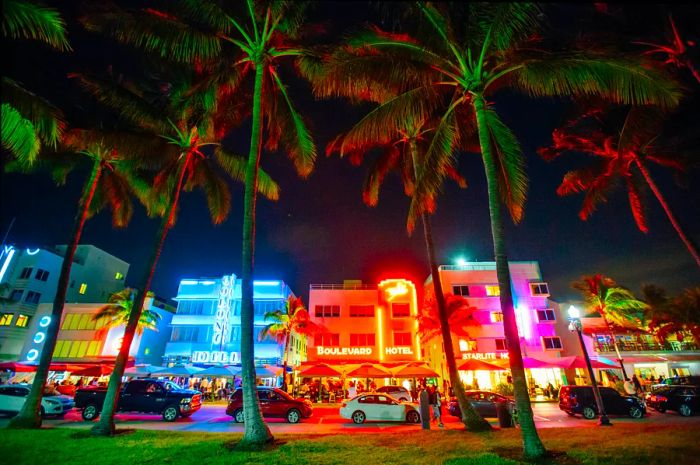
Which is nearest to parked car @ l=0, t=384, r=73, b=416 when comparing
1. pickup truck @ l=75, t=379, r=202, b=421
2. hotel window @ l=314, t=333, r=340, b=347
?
pickup truck @ l=75, t=379, r=202, b=421

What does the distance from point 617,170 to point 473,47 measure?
1421cm

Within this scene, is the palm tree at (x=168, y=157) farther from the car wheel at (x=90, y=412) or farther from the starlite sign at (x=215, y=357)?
the starlite sign at (x=215, y=357)

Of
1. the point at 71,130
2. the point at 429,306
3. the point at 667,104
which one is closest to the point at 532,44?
the point at 667,104

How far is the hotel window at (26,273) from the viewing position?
43.5 metres

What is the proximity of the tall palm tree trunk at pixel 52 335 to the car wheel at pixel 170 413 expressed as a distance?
19.5 ft

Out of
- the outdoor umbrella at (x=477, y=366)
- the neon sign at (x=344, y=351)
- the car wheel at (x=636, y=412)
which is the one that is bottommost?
the car wheel at (x=636, y=412)

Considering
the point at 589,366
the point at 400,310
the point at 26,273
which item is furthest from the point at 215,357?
the point at 589,366

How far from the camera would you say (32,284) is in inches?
1704

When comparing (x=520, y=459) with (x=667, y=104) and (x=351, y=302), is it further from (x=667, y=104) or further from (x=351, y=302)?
(x=351, y=302)

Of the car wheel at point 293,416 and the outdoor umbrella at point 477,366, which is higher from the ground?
the outdoor umbrella at point 477,366

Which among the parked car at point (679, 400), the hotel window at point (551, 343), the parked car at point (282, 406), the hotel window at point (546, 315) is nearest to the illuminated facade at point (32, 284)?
the parked car at point (282, 406)

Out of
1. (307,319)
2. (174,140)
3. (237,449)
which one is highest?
(174,140)

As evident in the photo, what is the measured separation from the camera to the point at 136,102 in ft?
47.4

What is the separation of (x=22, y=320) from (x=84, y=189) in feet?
119
